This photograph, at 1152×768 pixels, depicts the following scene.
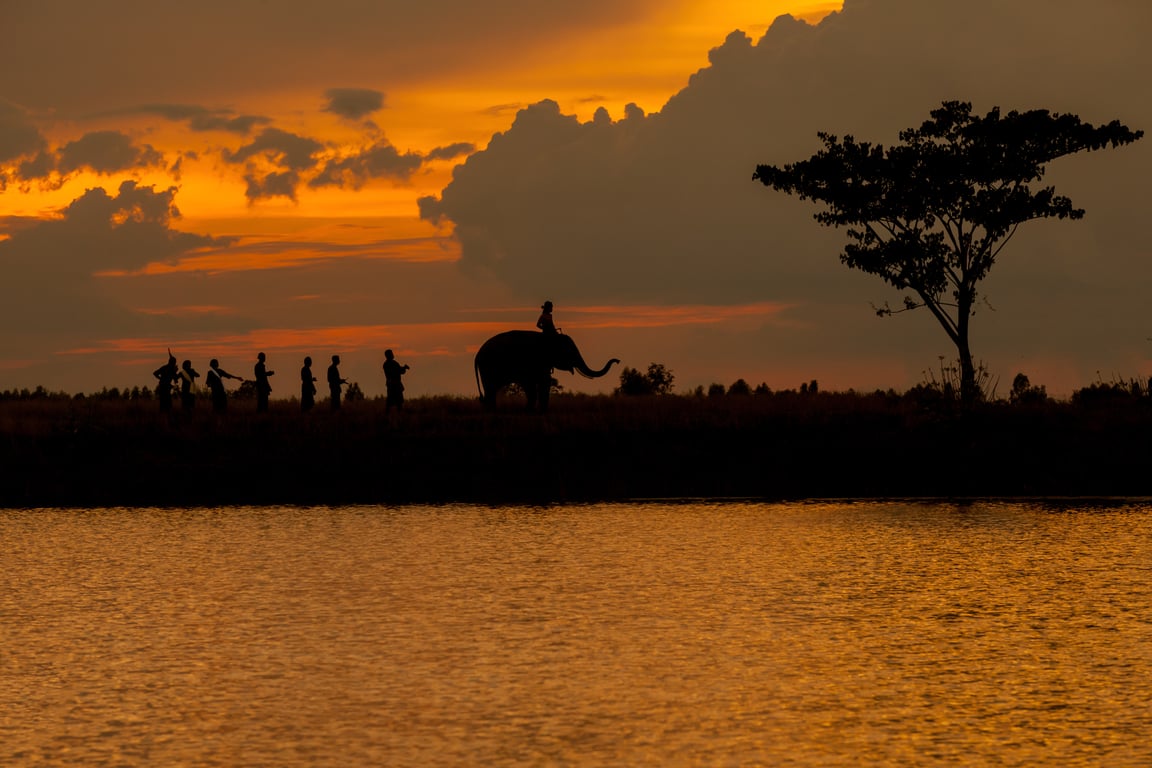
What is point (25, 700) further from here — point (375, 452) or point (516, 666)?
point (375, 452)

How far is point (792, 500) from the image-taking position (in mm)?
30031

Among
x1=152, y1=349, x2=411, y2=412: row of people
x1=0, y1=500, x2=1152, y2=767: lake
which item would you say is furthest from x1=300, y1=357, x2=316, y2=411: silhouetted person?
x1=0, y1=500, x2=1152, y2=767: lake

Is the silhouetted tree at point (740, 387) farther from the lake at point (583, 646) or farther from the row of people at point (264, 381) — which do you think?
the lake at point (583, 646)

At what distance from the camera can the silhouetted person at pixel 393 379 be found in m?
38.9

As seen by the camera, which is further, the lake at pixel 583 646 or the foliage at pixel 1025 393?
the foliage at pixel 1025 393

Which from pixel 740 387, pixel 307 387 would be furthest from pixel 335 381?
pixel 740 387

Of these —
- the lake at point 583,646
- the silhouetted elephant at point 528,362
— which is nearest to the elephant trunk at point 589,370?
the silhouetted elephant at point 528,362

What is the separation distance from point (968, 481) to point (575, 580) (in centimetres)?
1563

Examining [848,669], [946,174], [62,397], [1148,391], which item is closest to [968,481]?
[1148,391]

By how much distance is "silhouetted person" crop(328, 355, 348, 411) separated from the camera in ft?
129

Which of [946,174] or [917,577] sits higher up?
[946,174]

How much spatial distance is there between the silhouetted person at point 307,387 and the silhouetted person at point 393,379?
1.95 meters

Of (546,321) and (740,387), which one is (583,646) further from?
(740,387)

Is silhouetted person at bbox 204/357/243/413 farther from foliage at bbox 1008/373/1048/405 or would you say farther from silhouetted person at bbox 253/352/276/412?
foliage at bbox 1008/373/1048/405
